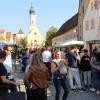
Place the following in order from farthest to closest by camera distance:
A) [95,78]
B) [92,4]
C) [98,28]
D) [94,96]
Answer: [92,4]
[98,28]
[95,78]
[94,96]

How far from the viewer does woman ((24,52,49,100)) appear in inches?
363

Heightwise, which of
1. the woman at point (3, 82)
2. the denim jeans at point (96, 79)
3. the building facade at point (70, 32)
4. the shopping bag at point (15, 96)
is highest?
the building facade at point (70, 32)

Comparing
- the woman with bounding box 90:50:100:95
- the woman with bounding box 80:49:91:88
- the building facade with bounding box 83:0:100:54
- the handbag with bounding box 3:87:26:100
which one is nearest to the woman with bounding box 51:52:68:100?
the woman with bounding box 90:50:100:95

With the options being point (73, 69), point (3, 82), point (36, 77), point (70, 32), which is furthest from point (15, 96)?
point (70, 32)

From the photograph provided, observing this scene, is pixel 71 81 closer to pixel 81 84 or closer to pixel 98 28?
pixel 81 84

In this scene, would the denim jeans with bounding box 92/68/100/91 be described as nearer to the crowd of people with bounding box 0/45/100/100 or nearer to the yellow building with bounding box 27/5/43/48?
the crowd of people with bounding box 0/45/100/100

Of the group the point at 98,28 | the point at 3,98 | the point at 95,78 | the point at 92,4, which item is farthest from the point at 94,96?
the point at 92,4

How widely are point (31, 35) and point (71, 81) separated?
150 metres

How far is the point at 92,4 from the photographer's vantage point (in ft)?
164

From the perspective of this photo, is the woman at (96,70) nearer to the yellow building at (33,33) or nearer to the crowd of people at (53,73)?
the crowd of people at (53,73)

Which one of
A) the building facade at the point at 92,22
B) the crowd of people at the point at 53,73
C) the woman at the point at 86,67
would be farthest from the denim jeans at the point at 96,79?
the building facade at the point at 92,22

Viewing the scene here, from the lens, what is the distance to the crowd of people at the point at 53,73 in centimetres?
922

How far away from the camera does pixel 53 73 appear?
41.1 ft

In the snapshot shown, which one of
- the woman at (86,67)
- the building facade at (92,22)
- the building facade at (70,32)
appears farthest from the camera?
the building facade at (70,32)
